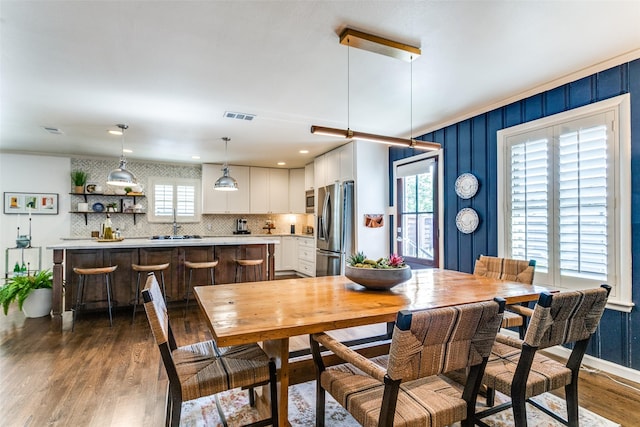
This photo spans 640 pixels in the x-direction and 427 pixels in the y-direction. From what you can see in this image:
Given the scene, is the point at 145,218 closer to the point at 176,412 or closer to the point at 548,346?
the point at 176,412

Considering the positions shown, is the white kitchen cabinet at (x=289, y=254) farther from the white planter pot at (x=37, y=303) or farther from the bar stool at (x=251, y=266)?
the white planter pot at (x=37, y=303)

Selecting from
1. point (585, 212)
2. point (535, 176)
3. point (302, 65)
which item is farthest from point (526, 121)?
point (302, 65)

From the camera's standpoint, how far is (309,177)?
6.94 m

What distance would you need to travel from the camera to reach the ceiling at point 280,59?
2010 mm

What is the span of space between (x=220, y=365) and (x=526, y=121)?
3435 millimetres

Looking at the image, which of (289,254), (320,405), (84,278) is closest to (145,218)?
(84,278)

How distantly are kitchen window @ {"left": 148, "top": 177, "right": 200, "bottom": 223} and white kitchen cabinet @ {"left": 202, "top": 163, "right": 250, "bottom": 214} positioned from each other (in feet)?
1.44

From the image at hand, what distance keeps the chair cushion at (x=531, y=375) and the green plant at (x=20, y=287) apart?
4.94 metres

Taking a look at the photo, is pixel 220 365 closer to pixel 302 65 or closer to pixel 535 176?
pixel 302 65

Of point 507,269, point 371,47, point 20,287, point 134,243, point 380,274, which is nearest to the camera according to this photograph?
point 380,274

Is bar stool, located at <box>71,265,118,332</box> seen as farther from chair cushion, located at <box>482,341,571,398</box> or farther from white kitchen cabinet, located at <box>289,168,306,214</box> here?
white kitchen cabinet, located at <box>289,168,306,214</box>

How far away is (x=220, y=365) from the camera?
5.41 ft

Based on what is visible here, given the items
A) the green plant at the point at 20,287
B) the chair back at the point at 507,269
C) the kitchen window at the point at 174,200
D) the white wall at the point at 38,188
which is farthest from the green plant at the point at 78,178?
the chair back at the point at 507,269

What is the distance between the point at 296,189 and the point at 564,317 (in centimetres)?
641
